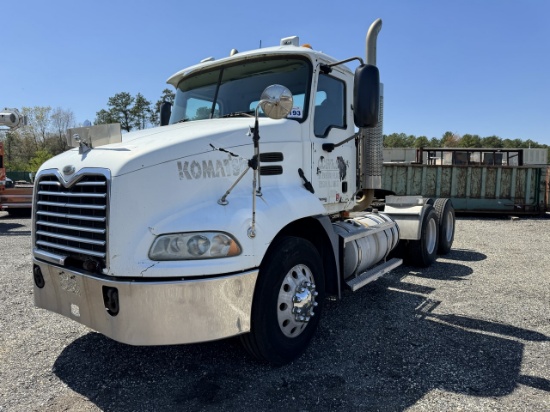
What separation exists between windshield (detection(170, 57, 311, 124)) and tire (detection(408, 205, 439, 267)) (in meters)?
4.03

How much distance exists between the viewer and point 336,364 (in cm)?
359

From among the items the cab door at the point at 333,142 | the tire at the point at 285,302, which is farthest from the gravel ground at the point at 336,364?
the cab door at the point at 333,142

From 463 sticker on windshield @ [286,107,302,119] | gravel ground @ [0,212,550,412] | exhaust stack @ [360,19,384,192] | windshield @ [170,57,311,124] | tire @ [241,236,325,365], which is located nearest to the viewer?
gravel ground @ [0,212,550,412]

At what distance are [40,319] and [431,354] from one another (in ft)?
13.7

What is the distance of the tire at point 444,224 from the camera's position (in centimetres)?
837

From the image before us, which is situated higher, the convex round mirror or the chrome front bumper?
the convex round mirror

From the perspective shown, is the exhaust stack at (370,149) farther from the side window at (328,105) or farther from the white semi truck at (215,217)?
the white semi truck at (215,217)

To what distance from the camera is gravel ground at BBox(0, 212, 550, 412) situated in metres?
3.02

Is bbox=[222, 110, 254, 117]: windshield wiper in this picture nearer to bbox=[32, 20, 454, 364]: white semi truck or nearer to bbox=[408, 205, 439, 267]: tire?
bbox=[32, 20, 454, 364]: white semi truck

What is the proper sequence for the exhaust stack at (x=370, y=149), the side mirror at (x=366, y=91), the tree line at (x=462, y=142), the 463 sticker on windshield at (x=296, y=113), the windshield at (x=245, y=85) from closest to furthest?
the side mirror at (x=366, y=91)
the 463 sticker on windshield at (x=296, y=113)
the windshield at (x=245, y=85)
the exhaust stack at (x=370, y=149)
the tree line at (x=462, y=142)

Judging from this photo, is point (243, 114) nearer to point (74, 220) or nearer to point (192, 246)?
point (192, 246)

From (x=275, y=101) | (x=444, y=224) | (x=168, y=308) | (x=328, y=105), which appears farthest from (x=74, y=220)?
(x=444, y=224)

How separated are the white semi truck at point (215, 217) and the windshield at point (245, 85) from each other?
0.04 ft

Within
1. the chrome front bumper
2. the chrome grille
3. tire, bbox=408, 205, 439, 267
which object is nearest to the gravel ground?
the chrome front bumper
